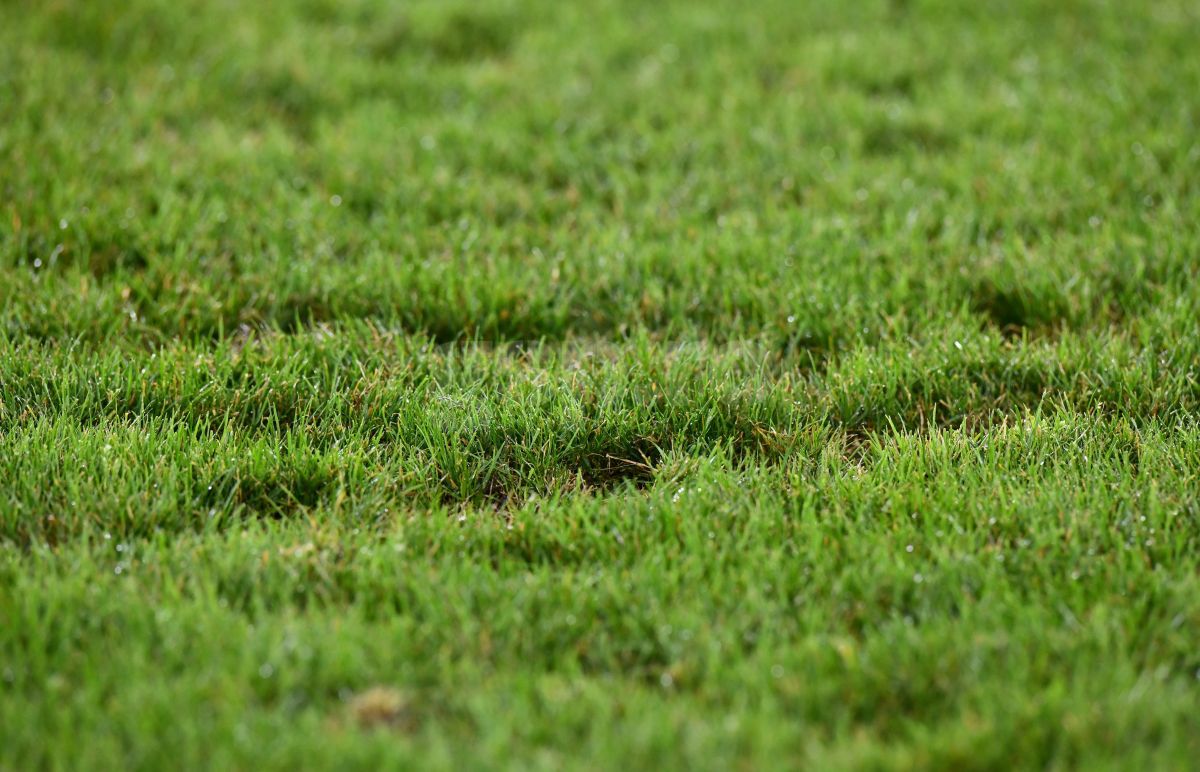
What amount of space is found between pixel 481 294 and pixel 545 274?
0.24 m

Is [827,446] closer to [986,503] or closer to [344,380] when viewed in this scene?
[986,503]

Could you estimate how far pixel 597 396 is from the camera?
306cm

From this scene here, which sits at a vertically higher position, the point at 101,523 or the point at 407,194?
the point at 407,194

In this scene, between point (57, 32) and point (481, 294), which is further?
point (57, 32)

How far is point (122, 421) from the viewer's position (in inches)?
115

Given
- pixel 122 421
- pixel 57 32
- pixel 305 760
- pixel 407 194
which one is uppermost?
pixel 57 32

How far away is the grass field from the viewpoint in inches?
83.3

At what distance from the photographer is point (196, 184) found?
4.11 meters

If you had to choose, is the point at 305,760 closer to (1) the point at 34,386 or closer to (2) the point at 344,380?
(2) the point at 344,380

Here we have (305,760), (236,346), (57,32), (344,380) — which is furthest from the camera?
(57,32)

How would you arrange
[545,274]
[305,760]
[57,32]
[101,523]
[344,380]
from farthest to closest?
1. [57,32]
2. [545,274]
3. [344,380]
4. [101,523]
5. [305,760]

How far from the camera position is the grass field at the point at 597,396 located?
2.12 meters

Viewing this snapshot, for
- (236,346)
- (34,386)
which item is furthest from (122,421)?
(236,346)

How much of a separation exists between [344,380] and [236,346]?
1.48 ft
